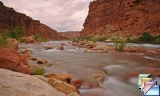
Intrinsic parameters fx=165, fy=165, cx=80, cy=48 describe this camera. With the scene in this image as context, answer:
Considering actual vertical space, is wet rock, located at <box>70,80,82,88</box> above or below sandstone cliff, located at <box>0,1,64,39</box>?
below

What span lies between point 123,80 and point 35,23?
122 metres

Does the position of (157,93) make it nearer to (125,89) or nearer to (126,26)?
(125,89)

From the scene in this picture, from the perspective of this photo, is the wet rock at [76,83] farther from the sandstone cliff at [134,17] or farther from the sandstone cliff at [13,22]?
the sandstone cliff at [13,22]

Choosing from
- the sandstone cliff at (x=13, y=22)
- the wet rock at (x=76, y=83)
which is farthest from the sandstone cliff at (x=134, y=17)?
the wet rock at (x=76, y=83)

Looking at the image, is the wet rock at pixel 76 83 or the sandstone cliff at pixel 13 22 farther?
the sandstone cliff at pixel 13 22

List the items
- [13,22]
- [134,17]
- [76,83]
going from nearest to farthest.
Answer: [76,83]
[134,17]
[13,22]

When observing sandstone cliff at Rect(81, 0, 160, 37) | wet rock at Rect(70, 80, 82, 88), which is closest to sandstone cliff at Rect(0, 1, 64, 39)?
sandstone cliff at Rect(81, 0, 160, 37)

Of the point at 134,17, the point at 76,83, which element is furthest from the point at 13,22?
the point at 76,83

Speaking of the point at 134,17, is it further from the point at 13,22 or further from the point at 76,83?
the point at 13,22

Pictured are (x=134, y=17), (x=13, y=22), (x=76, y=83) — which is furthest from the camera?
(x=13, y=22)

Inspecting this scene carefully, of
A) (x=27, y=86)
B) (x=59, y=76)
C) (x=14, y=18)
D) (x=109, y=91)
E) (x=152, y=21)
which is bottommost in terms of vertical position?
(x=109, y=91)

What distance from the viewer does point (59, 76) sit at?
511 cm

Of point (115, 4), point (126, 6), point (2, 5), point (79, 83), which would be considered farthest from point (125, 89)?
point (2, 5)

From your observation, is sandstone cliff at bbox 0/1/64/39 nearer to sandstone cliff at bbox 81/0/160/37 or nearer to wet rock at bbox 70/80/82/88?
sandstone cliff at bbox 81/0/160/37
